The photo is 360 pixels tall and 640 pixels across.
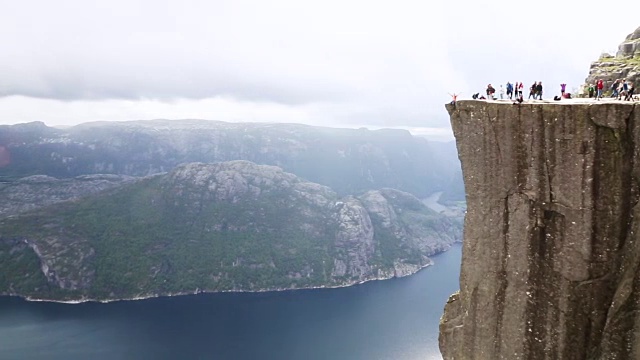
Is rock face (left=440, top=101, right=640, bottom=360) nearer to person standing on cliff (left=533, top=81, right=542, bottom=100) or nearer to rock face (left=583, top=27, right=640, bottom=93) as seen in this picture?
person standing on cliff (left=533, top=81, right=542, bottom=100)

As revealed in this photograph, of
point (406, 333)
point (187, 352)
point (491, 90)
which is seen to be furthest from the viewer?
point (406, 333)

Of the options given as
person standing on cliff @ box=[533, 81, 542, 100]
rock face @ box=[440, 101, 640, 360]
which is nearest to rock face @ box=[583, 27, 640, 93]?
person standing on cliff @ box=[533, 81, 542, 100]

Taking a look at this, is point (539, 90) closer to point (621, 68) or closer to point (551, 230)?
point (551, 230)

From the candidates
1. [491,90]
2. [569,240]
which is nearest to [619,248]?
[569,240]

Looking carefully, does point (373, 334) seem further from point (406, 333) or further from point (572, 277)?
point (572, 277)

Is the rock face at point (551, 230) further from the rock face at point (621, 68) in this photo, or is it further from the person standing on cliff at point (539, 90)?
the rock face at point (621, 68)

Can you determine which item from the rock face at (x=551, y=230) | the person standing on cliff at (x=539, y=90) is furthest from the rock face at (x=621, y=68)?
the rock face at (x=551, y=230)
